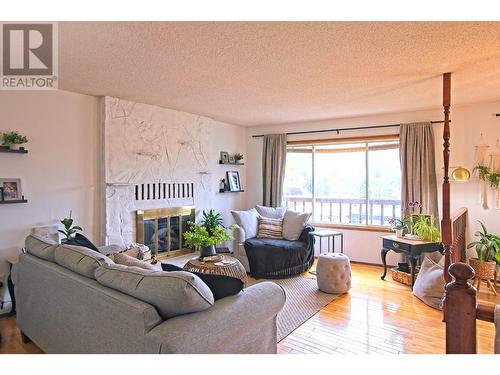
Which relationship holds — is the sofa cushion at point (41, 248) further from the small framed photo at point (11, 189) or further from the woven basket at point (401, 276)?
the woven basket at point (401, 276)

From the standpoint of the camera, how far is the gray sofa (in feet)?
4.93

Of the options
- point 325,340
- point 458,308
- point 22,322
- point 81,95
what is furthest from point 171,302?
point 81,95

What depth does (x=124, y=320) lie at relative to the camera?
1.58m

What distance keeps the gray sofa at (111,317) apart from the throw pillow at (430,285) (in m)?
2.09

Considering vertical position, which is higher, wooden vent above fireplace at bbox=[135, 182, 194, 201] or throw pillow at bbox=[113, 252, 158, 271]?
wooden vent above fireplace at bbox=[135, 182, 194, 201]

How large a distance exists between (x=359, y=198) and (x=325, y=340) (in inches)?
122

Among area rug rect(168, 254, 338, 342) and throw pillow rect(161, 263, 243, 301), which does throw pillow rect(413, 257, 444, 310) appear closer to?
area rug rect(168, 254, 338, 342)

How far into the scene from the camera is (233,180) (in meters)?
5.91

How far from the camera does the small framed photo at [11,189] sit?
314 centimetres

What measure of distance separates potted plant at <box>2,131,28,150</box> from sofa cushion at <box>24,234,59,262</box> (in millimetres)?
1109

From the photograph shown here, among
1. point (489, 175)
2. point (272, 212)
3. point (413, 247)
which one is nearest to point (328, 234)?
point (272, 212)

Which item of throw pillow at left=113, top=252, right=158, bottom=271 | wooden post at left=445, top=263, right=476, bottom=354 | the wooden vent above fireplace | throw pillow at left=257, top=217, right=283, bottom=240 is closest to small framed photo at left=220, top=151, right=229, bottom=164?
the wooden vent above fireplace

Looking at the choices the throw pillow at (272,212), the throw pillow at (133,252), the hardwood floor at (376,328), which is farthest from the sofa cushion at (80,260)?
the throw pillow at (272,212)

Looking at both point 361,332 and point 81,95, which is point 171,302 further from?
point 81,95
